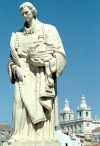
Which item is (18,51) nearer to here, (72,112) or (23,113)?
(23,113)

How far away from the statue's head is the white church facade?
140357mm

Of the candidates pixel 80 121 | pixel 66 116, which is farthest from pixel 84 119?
pixel 66 116

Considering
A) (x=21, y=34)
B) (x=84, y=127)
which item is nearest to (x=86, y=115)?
(x=84, y=127)

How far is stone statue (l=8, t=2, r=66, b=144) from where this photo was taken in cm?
732

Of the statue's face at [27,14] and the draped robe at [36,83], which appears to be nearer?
the draped robe at [36,83]

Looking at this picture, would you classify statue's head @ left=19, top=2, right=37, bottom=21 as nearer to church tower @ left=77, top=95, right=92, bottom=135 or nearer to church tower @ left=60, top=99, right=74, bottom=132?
church tower @ left=77, top=95, right=92, bottom=135

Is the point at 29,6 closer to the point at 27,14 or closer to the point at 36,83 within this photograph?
the point at 27,14

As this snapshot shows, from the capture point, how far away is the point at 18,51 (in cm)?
780

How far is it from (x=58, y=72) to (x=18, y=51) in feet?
3.54

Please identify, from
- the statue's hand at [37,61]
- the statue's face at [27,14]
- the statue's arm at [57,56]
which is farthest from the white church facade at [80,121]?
the statue's hand at [37,61]

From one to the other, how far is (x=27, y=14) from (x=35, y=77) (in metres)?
1.51

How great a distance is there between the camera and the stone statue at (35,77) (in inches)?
288

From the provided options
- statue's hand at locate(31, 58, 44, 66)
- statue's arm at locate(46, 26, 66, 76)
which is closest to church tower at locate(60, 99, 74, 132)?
statue's arm at locate(46, 26, 66, 76)

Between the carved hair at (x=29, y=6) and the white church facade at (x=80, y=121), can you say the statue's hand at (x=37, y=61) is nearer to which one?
the carved hair at (x=29, y=6)
